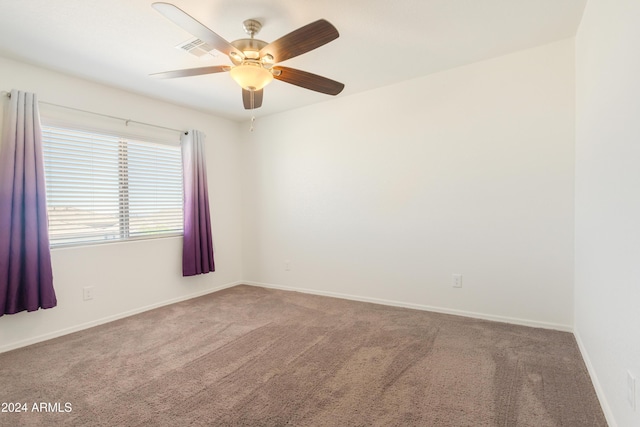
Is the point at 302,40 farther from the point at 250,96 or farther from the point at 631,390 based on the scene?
the point at 631,390

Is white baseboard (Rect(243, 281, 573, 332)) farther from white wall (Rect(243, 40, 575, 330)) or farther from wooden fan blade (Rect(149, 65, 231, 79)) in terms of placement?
wooden fan blade (Rect(149, 65, 231, 79))

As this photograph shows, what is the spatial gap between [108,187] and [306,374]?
109 inches

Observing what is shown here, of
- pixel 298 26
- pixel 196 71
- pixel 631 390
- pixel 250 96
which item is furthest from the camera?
pixel 250 96

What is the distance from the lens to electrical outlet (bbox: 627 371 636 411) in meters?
1.25

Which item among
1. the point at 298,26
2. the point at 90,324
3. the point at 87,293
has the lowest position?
the point at 90,324

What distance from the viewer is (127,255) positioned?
131 inches

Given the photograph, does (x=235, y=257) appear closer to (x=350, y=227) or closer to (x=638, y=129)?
(x=350, y=227)

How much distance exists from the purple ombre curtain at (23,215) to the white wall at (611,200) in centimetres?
386

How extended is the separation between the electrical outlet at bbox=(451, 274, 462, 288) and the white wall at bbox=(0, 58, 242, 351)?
301 centimetres

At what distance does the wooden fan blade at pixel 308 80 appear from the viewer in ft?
7.04

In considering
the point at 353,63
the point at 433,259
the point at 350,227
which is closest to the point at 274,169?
the point at 350,227

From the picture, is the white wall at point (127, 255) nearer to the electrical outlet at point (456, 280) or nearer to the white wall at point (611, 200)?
the electrical outlet at point (456, 280)

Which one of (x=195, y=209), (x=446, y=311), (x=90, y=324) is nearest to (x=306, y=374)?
(x=446, y=311)

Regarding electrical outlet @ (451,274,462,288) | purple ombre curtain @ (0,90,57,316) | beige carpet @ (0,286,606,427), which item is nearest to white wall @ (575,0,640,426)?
beige carpet @ (0,286,606,427)
